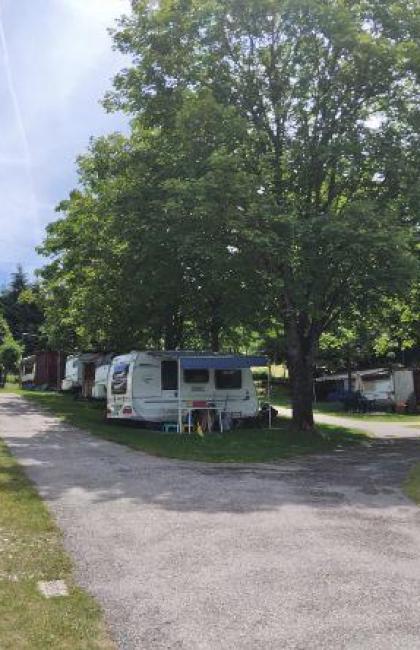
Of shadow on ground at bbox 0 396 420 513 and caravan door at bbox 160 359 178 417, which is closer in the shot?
shadow on ground at bbox 0 396 420 513

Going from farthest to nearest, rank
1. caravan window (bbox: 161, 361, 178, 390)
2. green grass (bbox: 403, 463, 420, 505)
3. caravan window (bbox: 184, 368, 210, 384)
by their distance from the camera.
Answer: caravan window (bbox: 184, 368, 210, 384) → caravan window (bbox: 161, 361, 178, 390) → green grass (bbox: 403, 463, 420, 505)

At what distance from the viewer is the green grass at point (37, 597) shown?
4.59 m

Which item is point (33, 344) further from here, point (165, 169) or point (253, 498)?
point (253, 498)

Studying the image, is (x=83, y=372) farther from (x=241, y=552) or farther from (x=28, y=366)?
(x=241, y=552)

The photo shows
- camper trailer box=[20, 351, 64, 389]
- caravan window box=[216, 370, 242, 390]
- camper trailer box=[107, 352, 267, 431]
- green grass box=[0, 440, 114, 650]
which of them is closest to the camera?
green grass box=[0, 440, 114, 650]

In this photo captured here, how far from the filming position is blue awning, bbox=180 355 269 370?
18.5 meters

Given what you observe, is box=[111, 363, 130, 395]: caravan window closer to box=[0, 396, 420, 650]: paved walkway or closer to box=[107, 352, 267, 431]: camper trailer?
box=[107, 352, 267, 431]: camper trailer

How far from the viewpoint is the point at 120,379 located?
19.8 m

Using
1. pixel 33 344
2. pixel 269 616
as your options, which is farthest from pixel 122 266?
pixel 33 344

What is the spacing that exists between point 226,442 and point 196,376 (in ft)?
11.1

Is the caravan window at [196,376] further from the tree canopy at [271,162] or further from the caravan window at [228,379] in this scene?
the tree canopy at [271,162]

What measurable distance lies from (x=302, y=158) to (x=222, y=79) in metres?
3.18

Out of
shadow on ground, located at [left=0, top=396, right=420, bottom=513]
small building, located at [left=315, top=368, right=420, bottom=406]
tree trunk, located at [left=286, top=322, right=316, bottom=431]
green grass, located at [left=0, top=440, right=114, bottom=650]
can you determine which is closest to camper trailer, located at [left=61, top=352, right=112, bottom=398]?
small building, located at [left=315, top=368, right=420, bottom=406]

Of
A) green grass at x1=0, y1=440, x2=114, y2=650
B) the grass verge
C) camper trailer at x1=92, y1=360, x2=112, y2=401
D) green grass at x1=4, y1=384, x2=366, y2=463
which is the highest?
camper trailer at x1=92, y1=360, x2=112, y2=401
